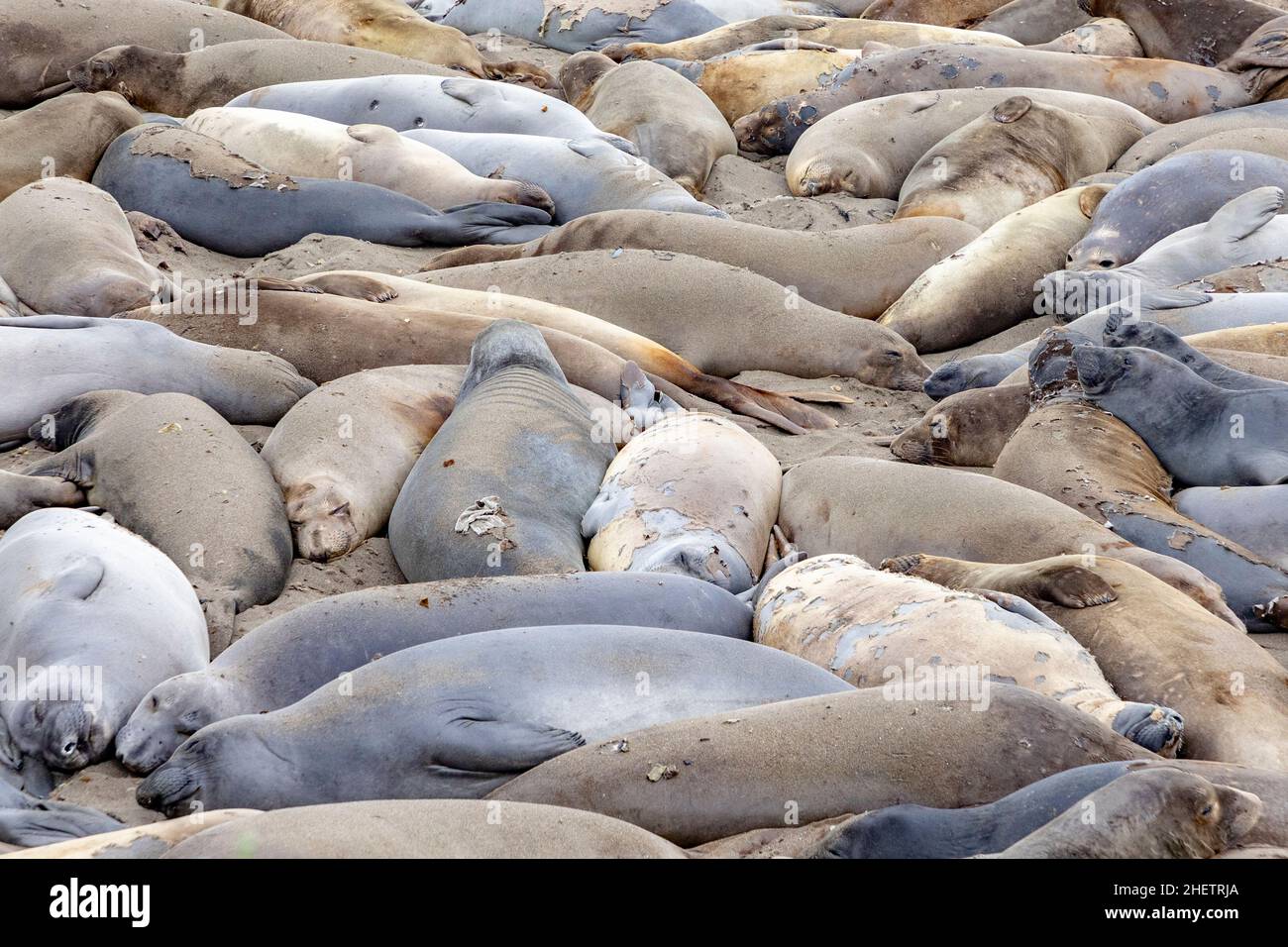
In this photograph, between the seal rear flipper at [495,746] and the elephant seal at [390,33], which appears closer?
the seal rear flipper at [495,746]

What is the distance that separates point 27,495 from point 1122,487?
322 centimetres

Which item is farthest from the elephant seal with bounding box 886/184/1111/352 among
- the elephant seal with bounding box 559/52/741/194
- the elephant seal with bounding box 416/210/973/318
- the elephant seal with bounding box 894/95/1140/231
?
the elephant seal with bounding box 559/52/741/194

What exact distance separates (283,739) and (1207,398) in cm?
316

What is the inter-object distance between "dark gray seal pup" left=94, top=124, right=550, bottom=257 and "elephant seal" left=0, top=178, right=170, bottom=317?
346 mm

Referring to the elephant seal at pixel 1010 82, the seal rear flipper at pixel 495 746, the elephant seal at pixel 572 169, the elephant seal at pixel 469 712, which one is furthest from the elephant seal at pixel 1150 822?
the elephant seal at pixel 1010 82

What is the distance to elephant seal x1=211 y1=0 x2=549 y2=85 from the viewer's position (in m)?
9.05

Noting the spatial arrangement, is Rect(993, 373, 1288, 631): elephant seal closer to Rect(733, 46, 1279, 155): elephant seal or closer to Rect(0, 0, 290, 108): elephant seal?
Rect(733, 46, 1279, 155): elephant seal

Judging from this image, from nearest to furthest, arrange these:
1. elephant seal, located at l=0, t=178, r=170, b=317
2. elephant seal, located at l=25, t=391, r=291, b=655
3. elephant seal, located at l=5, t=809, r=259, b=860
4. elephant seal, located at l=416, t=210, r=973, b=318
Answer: elephant seal, located at l=5, t=809, r=259, b=860 < elephant seal, located at l=25, t=391, r=291, b=655 < elephant seal, located at l=0, t=178, r=170, b=317 < elephant seal, located at l=416, t=210, r=973, b=318

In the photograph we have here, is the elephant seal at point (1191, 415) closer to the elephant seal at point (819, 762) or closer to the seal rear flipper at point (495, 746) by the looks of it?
the elephant seal at point (819, 762)

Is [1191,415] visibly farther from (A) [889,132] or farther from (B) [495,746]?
(A) [889,132]

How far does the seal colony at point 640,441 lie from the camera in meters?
2.92

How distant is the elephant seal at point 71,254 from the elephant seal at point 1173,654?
11.3 feet

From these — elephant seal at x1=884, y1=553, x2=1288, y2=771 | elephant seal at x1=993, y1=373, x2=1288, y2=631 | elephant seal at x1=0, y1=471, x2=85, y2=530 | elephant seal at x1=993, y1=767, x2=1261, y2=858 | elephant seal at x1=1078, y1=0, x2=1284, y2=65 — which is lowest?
elephant seal at x1=0, y1=471, x2=85, y2=530

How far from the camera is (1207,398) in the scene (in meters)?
4.80
